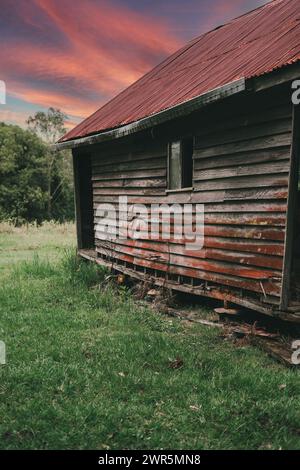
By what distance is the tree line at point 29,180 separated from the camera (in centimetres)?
2916

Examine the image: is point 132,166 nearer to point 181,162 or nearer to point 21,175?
point 181,162

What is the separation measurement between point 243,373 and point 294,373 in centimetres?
60

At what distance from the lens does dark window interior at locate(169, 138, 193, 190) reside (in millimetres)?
7590

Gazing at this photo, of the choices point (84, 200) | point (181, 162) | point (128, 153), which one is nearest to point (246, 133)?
point (181, 162)

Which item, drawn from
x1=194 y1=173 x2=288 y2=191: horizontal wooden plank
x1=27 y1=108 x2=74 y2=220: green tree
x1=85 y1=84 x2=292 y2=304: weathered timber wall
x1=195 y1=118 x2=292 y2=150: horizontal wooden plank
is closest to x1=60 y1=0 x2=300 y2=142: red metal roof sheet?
x1=85 y1=84 x2=292 y2=304: weathered timber wall

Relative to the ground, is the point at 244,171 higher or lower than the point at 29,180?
lower

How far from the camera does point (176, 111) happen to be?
6.63 meters

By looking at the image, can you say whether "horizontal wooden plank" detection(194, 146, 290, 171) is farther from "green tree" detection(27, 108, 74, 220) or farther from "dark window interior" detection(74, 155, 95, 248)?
"green tree" detection(27, 108, 74, 220)

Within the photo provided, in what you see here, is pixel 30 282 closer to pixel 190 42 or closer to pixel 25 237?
pixel 190 42

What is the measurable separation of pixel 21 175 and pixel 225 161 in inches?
1017

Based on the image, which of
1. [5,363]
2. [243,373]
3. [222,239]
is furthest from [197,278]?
[5,363]

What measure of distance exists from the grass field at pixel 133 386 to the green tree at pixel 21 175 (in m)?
22.9

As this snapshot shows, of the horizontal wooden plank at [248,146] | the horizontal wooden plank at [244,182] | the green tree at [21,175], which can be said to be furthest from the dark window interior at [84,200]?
the green tree at [21,175]

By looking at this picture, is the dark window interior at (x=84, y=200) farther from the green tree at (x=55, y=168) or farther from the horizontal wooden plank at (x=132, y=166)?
the green tree at (x=55, y=168)
